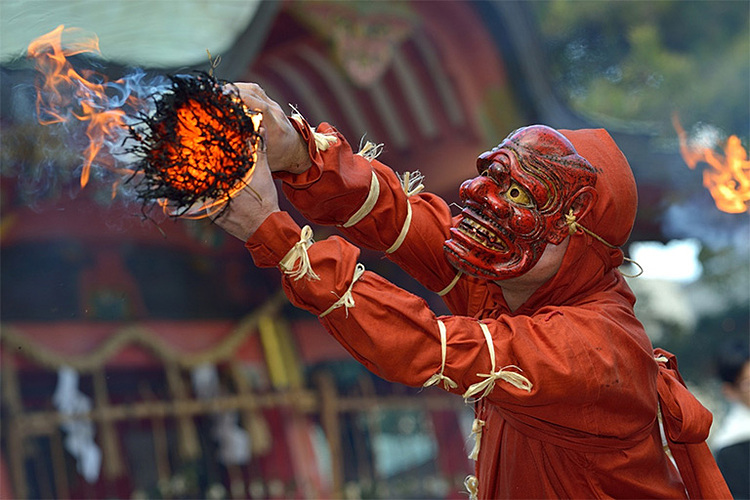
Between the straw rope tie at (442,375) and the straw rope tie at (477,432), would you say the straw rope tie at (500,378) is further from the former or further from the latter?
the straw rope tie at (477,432)

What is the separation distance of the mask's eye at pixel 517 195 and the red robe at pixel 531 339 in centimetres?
13

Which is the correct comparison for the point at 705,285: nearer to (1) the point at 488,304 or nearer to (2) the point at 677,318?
(2) the point at 677,318

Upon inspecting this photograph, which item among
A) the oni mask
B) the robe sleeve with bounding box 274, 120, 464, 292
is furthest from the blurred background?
the oni mask

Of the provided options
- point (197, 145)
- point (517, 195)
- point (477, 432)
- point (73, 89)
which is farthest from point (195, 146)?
point (73, 89)

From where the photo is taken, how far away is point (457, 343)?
1498 millimetres

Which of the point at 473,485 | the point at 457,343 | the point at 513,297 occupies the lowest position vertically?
the point at 473,485

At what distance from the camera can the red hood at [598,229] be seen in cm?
171

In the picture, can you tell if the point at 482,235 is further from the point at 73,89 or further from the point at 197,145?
the point at 73,89

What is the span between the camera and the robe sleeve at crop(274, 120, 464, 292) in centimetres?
169

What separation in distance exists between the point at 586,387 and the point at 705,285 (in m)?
7.60

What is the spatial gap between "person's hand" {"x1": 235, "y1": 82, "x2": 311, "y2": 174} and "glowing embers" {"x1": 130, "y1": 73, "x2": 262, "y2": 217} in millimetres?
100

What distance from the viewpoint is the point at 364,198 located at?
5.87 feet

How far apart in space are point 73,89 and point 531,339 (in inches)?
72.2

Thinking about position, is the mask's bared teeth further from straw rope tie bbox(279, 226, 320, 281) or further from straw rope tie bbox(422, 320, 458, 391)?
straw rope tie bbox(279, 226, 320, 281)
